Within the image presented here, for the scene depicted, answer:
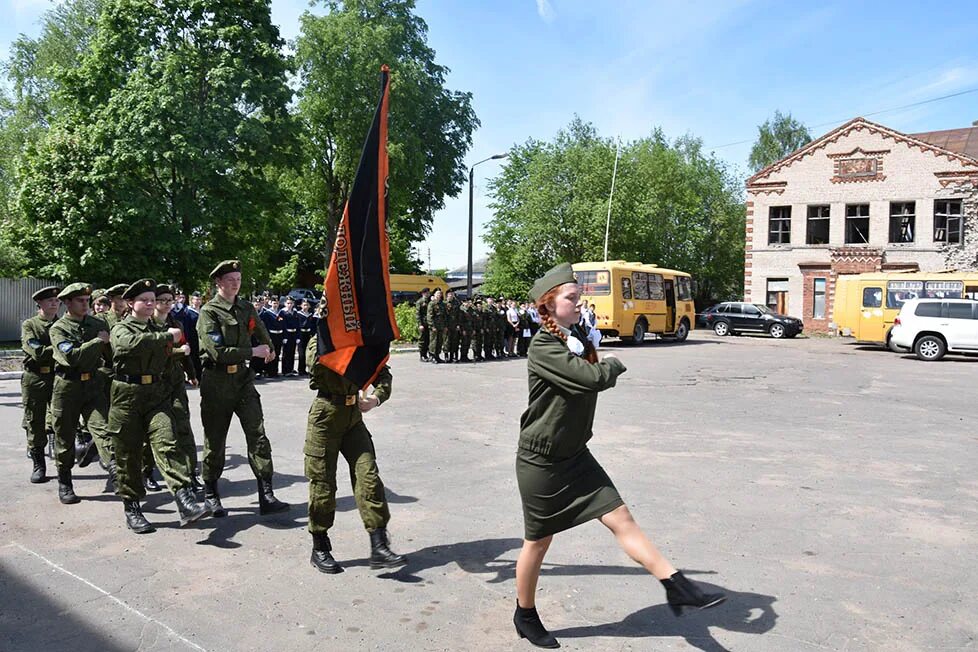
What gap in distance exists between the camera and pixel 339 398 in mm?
4898

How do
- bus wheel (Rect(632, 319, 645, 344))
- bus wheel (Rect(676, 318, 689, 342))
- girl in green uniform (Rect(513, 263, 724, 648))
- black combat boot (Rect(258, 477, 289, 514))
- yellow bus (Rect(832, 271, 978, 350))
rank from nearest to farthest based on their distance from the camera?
girl in green uniform (Rect(513, 263, 724, 648)) → black combat boot (Rect(258, 477, 289, 514)) → yellow bus (Rect(832, 271, 978, 350)) → bus wheel (Rect(632, 319, 645, 344)) → bus wheel (Rect(676, 318, 689, 342))

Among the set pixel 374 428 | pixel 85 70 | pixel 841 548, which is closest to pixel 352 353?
pixel 841 548

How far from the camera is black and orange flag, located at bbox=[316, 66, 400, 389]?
482 cm

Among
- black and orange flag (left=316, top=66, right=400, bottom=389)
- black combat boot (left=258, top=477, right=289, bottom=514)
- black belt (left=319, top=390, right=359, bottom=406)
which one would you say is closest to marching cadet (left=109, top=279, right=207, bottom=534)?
black combat boot (left=258, top=477, right=289, bottom=514)

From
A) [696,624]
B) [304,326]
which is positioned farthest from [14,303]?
[696,624]

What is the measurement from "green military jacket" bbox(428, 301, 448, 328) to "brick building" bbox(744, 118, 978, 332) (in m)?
25.0

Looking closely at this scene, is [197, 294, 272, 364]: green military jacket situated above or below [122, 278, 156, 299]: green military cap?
below

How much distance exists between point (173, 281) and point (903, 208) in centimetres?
3271

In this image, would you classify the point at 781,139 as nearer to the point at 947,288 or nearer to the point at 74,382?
the point at 947,288

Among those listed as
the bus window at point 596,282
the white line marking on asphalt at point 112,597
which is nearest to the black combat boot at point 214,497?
the white line marking on asphalt at point 112,597

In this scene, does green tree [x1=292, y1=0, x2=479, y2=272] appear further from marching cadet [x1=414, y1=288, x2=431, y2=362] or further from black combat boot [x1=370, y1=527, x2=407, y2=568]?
black combat boot [x1=370, y1=527, x2=407, y2=568]

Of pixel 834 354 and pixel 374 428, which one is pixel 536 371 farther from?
pixel 834 354

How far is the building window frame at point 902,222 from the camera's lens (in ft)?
124

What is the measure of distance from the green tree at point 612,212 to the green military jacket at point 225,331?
126 feet
